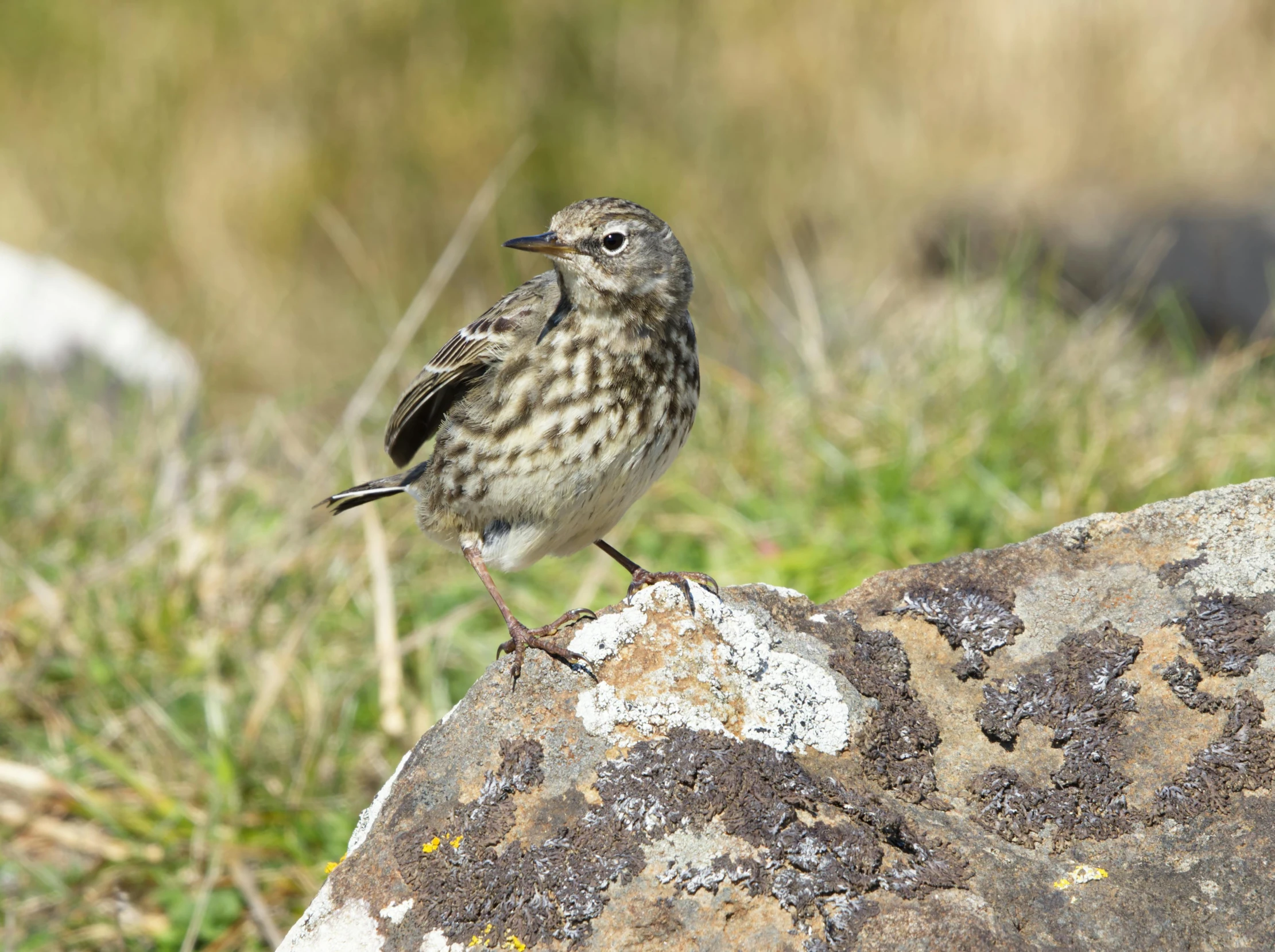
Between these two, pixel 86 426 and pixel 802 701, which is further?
pixel 86 426

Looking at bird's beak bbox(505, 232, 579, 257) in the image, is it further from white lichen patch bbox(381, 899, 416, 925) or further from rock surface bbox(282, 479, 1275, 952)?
white lichen patch bbox(381, 899, 416, 925)

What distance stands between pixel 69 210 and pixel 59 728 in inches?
341

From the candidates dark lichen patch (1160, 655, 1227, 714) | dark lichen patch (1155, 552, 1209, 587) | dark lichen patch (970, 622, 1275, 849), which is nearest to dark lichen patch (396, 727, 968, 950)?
dark lichen patch (970, 622, 1275, 849)

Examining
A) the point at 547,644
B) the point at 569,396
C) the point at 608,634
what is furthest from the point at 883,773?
the point at 569,396

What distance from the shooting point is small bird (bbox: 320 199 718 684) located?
355cm

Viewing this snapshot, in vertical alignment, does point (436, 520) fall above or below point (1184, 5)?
below

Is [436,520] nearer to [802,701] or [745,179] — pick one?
[802,701]

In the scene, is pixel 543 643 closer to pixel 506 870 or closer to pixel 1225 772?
pixel 506 870

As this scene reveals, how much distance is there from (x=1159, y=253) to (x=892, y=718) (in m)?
7.50

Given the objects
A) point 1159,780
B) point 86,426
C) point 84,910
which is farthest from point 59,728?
point 1159,780

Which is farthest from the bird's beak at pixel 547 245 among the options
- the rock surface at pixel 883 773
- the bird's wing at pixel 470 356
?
the rock surface at pixel 883 773

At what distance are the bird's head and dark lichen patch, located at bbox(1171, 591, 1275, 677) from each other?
5.36 feet

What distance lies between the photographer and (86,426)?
6.85 m

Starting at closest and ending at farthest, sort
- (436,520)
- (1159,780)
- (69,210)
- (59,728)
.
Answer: (1159,780) → (436,520) → (59,728) → (69,210)
